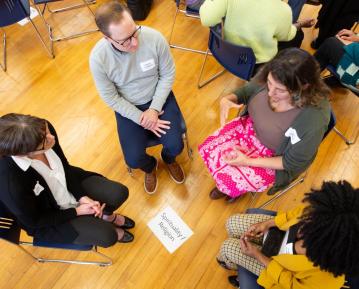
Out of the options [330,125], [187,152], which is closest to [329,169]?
[330,125]

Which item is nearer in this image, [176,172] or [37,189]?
[37,189]

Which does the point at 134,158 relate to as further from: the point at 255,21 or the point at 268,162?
the point at 255,21

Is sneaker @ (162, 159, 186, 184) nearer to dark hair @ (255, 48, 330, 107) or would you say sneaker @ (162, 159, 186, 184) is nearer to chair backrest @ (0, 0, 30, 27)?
dark hair @ (255, 48, 330, 107)

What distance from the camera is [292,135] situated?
148cm

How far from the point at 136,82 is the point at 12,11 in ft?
5.09

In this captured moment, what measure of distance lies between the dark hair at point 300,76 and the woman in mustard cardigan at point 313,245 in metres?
0.48

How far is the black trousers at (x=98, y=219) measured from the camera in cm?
159

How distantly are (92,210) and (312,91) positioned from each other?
50.9 inches

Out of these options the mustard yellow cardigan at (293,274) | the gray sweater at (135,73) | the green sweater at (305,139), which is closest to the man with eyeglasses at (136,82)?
the gray sweater at (135,73)

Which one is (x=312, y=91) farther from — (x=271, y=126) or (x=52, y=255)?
(x=52, y=255)

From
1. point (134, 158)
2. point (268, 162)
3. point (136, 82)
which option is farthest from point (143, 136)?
point (268, 162)

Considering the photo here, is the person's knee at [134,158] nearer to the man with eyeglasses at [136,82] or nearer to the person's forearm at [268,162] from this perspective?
the man with eyeglasses at [136,82]

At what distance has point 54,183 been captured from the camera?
1558 mm

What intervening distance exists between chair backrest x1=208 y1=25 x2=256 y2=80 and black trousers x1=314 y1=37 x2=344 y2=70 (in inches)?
24.6
